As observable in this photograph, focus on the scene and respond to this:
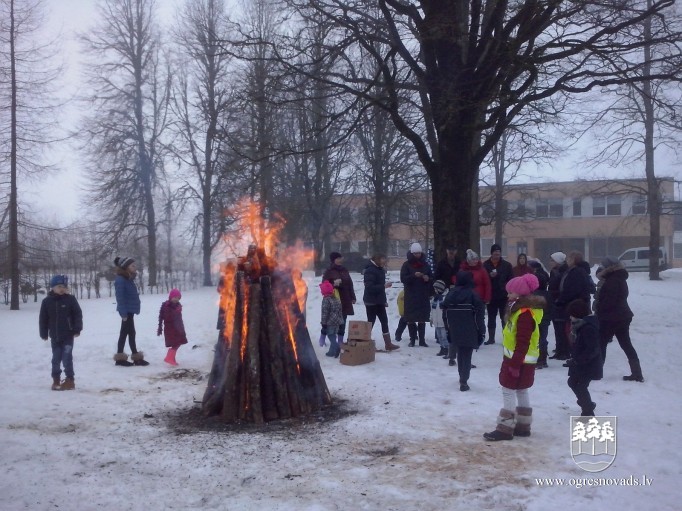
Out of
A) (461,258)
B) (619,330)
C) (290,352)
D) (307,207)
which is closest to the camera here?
(290,352)

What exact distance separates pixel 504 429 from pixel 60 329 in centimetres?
646

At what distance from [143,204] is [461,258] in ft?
82.8

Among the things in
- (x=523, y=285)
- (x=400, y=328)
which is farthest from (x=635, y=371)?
(x=400, y=328)

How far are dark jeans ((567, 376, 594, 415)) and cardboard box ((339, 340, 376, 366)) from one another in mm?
4088

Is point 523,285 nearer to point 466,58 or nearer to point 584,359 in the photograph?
point 584,359

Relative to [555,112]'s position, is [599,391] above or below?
below

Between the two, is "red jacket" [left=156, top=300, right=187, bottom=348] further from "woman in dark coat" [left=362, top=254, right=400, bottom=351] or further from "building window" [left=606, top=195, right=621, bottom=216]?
"building window" [left=606, top=195, right=621, bottom=216]

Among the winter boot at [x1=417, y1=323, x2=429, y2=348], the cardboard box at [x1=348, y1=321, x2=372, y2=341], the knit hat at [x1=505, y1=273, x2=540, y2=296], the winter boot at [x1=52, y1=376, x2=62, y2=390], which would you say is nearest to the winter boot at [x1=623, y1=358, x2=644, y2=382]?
the knit hat at [x1=505, y1=273, x2=540, y2=296]

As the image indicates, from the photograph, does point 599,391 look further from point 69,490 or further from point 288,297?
point 69,490

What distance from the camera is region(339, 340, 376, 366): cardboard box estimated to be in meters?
10.4

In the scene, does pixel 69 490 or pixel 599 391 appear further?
pixel 599 391

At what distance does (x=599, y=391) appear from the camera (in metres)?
8.44

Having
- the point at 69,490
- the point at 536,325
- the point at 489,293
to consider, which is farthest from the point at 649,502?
the point at 489,293

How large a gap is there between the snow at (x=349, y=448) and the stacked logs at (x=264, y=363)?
1.50 ft
